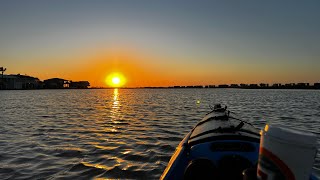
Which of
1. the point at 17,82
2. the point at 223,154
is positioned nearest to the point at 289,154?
the point at 223,154

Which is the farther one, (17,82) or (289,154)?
(17,82)

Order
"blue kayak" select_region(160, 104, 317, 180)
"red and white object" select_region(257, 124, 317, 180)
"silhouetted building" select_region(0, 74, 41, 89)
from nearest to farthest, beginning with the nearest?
"red and white object" select_region(257, 124, 317, 180) < "blue kayak" select_region(160, 104, 317, 180) < "silhouetted building" select_region(0, 74, 41, 89)

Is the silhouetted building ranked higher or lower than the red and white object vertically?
higher

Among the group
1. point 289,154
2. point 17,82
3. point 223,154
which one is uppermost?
point 17,82

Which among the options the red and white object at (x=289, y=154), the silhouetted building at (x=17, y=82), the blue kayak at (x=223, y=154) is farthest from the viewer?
the silhouetted building at (x=17, y=82)

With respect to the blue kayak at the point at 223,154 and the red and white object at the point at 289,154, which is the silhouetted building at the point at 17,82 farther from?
the red and white object at the point at 289,154

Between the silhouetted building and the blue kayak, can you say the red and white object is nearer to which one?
the blue kayak

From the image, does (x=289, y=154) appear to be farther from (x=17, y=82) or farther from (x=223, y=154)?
(x=17, y=82)

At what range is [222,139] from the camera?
4.75 meters

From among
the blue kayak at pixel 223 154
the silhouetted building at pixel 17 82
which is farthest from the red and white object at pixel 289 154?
the silhouetted building at pixel 17 82

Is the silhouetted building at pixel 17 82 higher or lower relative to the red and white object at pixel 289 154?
higher

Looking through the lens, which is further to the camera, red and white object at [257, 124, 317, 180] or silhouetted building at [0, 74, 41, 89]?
silhouetted building at [0, 74, 41, 89]

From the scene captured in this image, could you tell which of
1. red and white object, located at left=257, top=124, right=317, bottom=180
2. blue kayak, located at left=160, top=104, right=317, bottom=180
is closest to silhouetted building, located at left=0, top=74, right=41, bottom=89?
blue kayak, located at left=160, top=104, right=317, bottom=180

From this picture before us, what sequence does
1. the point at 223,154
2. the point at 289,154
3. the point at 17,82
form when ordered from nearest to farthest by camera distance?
the point at 289,154 → the point at 223,154 → the point at 17,82
